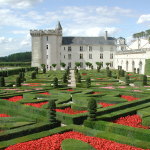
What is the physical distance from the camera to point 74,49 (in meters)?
65.7

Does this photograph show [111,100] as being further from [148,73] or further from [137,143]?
[148,73]

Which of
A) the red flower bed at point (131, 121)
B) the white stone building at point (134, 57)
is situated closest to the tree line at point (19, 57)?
the white stone building at point (134, 57)

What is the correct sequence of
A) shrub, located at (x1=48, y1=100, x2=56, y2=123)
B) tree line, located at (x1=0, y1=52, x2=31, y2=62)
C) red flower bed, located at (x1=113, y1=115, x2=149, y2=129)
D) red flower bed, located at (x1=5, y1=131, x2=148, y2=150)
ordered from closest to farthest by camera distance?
red flower bed, located at (x1=5, y1=131, x2=148, y2=150), shrub, located at (x1=48, y1=100, x2=56, y2=123), red flower bed, located at (x1=113, y1=115, x2=149, y2=129), tree line, located at (x1=0, y1=52, x2=31, y2=62)

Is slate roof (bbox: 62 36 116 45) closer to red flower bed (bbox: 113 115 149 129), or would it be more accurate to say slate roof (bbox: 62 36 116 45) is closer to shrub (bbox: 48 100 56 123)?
red flower bed (bbox: 113 115 149 129)

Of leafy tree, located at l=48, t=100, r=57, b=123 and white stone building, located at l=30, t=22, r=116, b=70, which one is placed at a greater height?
white stone building, located at l=30, t=22, r=116, b=70

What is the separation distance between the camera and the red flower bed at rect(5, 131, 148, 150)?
794 centimetres

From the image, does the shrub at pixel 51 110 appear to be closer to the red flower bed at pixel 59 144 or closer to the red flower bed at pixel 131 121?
the red flower bed at pixel 59 144

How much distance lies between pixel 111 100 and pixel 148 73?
97.3 ft

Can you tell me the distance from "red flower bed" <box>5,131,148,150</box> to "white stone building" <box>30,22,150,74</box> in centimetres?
5138

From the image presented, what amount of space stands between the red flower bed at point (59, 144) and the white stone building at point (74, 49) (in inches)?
2023

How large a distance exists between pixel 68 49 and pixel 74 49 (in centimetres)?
161

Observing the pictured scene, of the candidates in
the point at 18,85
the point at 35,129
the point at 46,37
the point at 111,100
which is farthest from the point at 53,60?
the point at 35,129

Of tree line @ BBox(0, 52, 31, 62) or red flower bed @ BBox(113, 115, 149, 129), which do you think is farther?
tree line @ BBox(0, 52, 31, 62)

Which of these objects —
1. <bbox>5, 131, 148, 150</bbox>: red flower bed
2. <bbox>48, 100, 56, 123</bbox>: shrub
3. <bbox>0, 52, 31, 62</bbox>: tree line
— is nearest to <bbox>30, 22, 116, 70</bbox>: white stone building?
<bbox>0, 52, 31, 62</bbox>: tree line
